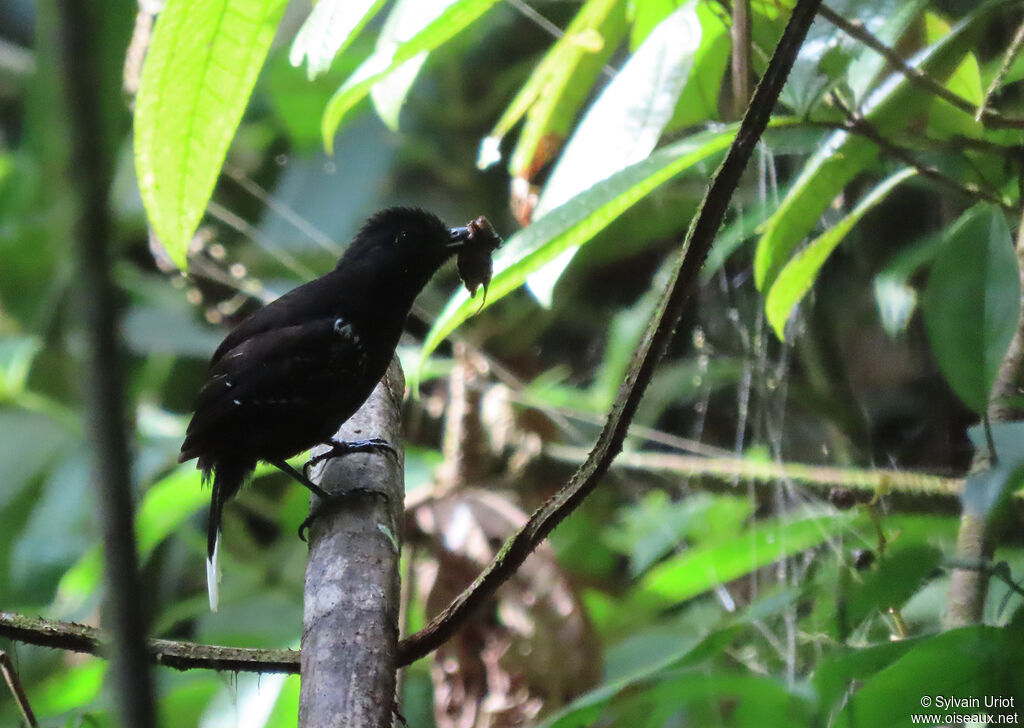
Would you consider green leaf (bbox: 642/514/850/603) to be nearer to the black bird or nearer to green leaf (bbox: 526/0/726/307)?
green leaf (bbox: 526/0/726/307)

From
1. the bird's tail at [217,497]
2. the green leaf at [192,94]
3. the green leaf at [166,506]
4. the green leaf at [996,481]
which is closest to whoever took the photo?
the green leaf at [996,481]

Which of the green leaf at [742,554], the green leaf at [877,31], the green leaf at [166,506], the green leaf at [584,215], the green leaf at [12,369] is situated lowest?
the green leaf at [742,554]

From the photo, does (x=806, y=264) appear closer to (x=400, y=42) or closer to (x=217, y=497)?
(x=400, y=42)

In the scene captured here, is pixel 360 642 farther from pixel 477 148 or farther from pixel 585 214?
pixel 477 148

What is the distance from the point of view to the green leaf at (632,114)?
5.39 ft

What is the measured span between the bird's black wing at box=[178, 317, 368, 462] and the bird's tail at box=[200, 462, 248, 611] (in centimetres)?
9

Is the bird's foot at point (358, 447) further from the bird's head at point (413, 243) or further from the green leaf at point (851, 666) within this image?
the green leaf at point (851, 666)

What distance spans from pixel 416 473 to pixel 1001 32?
6.64 ft

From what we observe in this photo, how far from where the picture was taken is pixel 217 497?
2299 mm

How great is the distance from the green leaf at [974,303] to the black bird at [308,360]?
1.01m

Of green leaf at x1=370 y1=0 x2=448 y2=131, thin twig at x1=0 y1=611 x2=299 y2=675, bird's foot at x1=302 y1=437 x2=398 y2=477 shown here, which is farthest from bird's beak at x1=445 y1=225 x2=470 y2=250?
thin twig at x1=0 y1=611 x2=299 y2=675

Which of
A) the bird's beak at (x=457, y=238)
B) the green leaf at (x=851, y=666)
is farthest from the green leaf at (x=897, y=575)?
the bird's beak at (x=457, y=238)

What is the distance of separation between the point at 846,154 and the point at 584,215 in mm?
527

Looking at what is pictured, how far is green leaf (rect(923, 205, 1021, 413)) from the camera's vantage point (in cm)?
135
